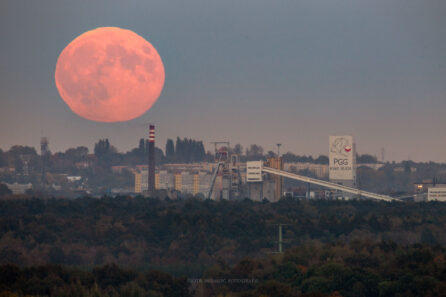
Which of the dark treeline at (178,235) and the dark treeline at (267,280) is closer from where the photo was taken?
the dark treeline at (267,280)

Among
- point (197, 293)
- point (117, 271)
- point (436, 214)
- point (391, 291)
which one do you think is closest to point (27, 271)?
point (117, 271)

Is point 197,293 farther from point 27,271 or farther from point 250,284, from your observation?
point 27,271

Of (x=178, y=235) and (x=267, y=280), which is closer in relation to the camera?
(x=267, y=280)

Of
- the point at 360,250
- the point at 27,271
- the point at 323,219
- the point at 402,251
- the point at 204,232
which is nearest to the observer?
the point at 27,271

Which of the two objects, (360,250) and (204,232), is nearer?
(360,250)

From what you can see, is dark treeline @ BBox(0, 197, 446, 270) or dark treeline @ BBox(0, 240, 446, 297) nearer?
dark treeline @ BBox(0, 240, 446, 297)

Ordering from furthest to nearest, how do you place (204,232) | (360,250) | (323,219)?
(323,219)
(204,232)
(360,250)

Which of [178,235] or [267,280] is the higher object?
[178,235]
